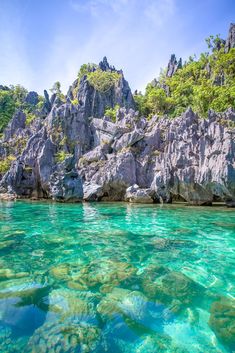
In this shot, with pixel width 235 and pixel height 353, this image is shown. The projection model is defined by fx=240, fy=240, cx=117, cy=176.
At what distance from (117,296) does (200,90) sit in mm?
47440

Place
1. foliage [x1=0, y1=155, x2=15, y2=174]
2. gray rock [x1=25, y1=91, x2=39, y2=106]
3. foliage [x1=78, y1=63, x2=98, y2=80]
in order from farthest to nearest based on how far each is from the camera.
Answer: gray rock [x1=25, y1=91, x2=39, y2=106] → foliage [x1=78, y1=63, x2=98, y2=80] → foliage [x1=0, y1=155, x2=15, y2=174]

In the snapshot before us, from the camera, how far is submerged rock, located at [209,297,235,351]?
4112 millimetres

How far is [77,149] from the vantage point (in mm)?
46969

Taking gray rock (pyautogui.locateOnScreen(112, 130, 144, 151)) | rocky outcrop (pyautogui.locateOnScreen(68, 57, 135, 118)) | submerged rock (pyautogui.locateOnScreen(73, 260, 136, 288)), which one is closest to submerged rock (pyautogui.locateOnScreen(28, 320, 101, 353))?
submerged rock (pyautogui.locateOnScreen(73, 260, 136, 288))

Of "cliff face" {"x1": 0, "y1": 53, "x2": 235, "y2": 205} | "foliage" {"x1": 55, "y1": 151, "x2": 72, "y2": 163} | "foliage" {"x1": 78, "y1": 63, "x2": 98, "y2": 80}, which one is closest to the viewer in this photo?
"cliff face" {"x1": 0, "y1": 53, "x2": 235, "y2": 205}

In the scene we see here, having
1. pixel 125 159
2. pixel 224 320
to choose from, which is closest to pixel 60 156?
pixel 125 159

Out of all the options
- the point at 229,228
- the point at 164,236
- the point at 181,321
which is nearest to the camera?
the point at 181,321

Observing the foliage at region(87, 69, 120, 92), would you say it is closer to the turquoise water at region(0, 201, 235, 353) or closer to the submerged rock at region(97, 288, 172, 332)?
the turquoise water at region(0, 201, 235, 353)

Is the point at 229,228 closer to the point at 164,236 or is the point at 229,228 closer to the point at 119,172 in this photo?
the point at 164,236

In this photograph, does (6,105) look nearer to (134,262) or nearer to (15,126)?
(15,126)

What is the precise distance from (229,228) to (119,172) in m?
21.7

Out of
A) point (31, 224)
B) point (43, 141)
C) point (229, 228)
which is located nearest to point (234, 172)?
point (229, 228)

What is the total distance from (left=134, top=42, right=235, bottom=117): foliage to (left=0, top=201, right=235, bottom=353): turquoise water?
3722 centimetres

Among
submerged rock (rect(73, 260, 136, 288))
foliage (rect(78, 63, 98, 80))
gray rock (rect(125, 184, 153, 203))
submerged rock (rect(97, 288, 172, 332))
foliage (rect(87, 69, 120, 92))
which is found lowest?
submerged rock (rect(97, 288, 172, 332))
